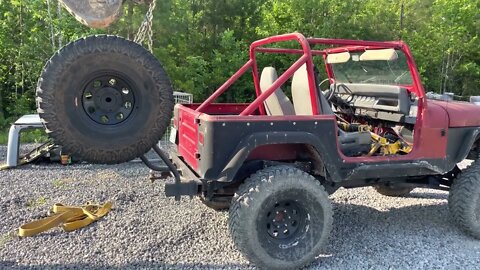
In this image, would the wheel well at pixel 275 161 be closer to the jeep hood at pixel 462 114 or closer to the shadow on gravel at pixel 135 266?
the shadow on gravel at pixel 135 266

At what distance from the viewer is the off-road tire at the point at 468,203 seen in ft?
13.8

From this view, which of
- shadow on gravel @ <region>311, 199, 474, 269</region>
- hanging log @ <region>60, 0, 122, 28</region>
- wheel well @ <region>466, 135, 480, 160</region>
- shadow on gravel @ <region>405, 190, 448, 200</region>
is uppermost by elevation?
hanging log @ <region>60, 0, 122, 28</region>

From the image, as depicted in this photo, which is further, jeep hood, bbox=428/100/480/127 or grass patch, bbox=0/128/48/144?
grass patch, bbox=0/128/48/144

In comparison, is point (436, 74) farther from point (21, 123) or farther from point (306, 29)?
point (21, 123)

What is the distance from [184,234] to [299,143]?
5.03 ft

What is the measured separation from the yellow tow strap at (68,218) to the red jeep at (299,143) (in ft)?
3.61

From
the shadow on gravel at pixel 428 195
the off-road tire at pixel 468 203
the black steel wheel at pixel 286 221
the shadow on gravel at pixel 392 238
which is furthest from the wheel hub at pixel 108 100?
the shadow on gravel at pixel 428 195

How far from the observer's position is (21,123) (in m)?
7.39

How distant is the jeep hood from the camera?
13.8ft

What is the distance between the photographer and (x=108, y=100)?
3.15m

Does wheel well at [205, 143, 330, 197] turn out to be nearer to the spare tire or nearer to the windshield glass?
the spare tire

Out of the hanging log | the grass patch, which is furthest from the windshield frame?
the grass patch

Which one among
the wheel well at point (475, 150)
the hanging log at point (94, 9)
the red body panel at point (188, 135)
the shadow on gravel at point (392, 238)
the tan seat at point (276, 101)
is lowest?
the shadow on gravel at point (392, 238)

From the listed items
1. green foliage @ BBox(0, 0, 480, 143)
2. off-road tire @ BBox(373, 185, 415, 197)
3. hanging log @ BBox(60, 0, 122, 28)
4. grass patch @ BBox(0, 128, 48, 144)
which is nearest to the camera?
hanging log @ BBox(60, 0, 122, 28)
